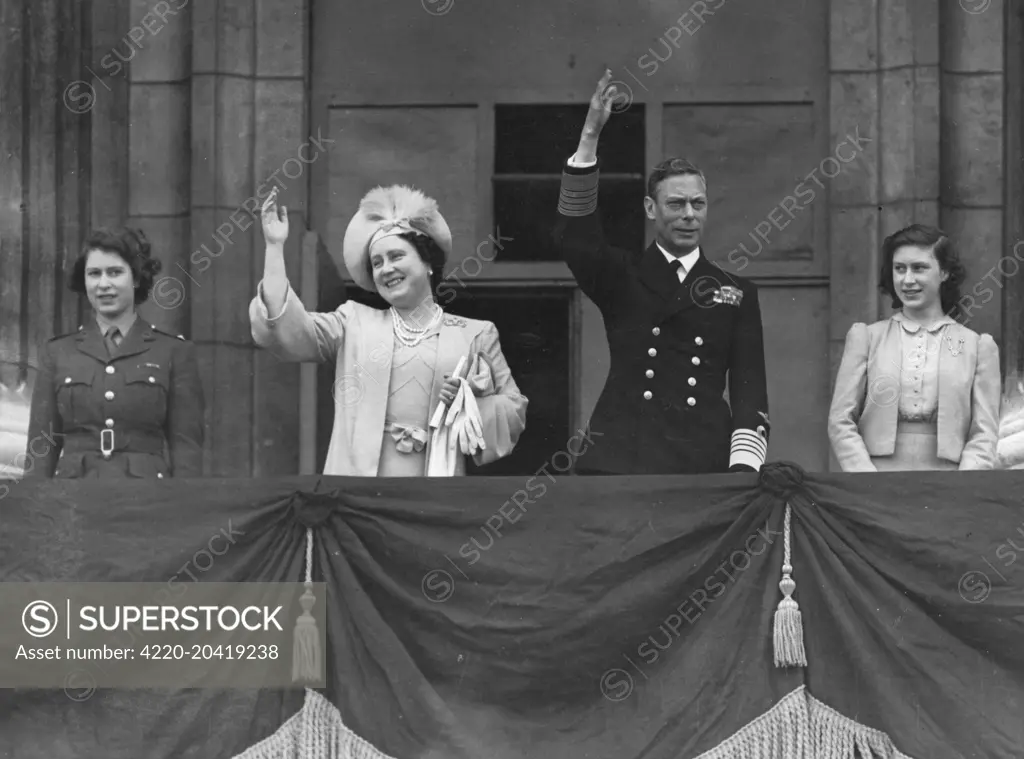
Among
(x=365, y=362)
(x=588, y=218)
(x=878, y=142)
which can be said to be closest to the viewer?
(x=588, y=218)

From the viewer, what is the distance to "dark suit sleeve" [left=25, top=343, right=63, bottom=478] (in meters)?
11.1

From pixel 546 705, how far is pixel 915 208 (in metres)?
4.50

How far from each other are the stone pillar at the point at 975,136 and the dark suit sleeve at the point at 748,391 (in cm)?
261

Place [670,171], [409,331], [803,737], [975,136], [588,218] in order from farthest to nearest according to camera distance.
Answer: [975,136], [409,331], [670,171], [588,218], [803,737]

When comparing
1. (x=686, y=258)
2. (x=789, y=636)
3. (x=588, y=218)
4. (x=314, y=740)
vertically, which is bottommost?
(x=314, y=740)

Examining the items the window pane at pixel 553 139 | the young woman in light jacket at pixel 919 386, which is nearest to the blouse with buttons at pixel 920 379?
the young woman in light jacket at pixel 919 386

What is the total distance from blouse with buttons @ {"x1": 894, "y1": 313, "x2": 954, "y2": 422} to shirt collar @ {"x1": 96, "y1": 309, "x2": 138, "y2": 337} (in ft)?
11.4

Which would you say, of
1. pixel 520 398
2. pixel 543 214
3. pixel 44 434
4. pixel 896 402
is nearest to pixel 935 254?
pixel 896 402

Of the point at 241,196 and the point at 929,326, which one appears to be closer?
the point at 929,326

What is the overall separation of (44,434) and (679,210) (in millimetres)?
3002

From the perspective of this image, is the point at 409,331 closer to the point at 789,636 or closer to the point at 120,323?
the point at 120,323

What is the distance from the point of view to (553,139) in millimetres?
13953

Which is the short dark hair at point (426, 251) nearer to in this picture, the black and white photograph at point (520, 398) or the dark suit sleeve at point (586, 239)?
the black and white photograph at point (520, 398)

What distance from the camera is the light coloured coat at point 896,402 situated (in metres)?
10.8
